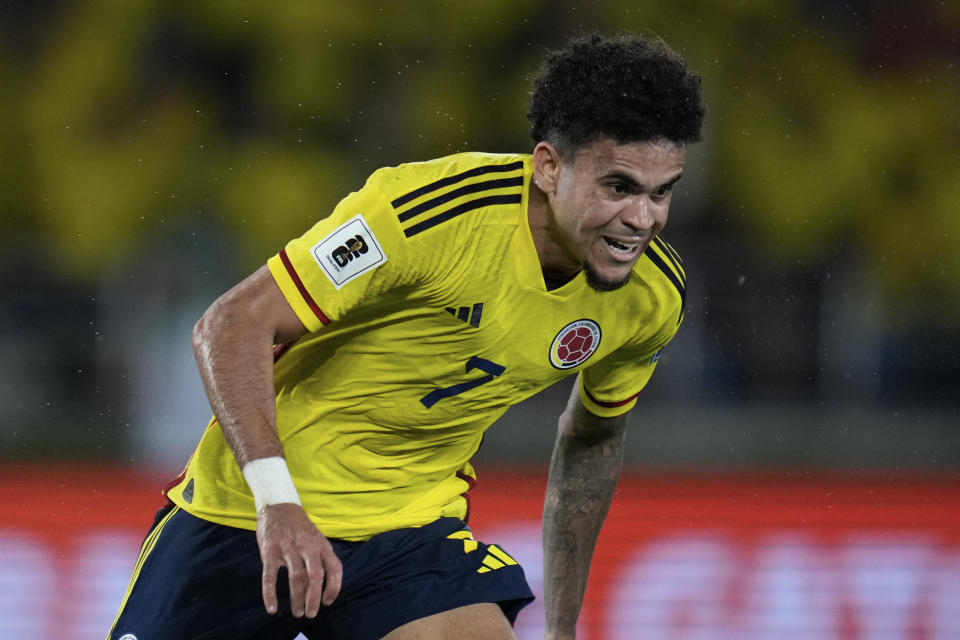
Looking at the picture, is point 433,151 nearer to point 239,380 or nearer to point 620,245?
point 620,245

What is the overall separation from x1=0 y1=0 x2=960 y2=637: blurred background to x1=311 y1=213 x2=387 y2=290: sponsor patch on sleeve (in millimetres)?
6622

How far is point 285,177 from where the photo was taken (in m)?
10.1

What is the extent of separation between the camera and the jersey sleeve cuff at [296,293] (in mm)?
2598

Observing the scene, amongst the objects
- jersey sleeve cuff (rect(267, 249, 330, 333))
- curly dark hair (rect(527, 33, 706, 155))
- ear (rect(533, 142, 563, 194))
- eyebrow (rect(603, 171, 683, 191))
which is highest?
curly dark hair (rect(527, 33, 706, 155))

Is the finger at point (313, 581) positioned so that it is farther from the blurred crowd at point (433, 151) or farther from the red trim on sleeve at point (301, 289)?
the blurred crowd at point (433, 151)

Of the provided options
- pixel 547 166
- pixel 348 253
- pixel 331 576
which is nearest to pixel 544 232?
pixel 547 166

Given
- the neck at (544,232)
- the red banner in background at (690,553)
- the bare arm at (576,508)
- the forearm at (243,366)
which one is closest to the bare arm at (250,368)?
the forearm at (243,366)

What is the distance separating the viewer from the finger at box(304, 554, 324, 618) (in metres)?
2.23

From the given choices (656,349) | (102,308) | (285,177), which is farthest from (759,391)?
Result: (656,349)

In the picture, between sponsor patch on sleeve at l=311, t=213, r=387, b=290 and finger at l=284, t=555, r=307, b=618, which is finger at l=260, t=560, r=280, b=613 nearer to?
finger at l=284, t=555, r=307, b=618

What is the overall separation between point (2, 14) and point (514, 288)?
9050 millimetres

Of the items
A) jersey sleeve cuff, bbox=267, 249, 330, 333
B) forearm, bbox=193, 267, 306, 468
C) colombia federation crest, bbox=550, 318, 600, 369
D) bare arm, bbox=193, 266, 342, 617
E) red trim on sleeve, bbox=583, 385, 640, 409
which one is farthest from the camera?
red trim on sleeve, bbox=583, 385, 640, 409

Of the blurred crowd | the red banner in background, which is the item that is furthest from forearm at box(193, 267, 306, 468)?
the blurred crowd

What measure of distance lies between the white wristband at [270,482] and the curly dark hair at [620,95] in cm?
92
